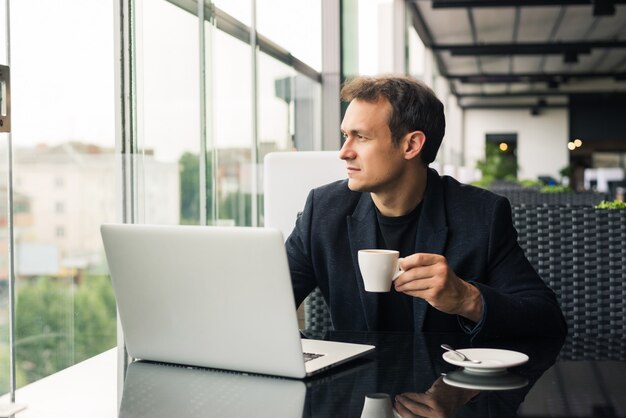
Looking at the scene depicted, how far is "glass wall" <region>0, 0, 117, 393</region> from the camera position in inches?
85.3

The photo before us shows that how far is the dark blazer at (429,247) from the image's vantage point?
1.56 m

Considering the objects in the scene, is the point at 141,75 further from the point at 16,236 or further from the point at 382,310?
the point at 382,310

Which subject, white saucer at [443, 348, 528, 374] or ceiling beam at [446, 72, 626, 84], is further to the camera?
ceiling beam at [446, 72, 626, 84]

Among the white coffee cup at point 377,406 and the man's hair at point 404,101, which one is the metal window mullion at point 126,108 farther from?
the white coffee cup at point 377,406

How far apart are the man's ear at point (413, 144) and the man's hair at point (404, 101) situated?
0.01 m

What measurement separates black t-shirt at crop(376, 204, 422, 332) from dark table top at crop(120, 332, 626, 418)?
36 centimetres

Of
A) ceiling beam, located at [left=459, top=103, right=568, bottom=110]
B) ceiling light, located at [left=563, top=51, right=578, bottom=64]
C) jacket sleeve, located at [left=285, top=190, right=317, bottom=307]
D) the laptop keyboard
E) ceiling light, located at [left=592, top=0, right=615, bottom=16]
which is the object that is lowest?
the laptop keyboard

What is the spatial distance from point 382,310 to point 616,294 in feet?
1.82

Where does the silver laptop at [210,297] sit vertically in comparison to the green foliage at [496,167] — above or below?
below

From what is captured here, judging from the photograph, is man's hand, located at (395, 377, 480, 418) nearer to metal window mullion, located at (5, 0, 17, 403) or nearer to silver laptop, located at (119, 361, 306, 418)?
silver laptop, located at (119, 361, 306, 418)

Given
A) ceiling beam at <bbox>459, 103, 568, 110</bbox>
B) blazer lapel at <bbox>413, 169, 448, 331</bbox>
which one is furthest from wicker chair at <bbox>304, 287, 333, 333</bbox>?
ceiling beam at <bbox>459, 103, 568, 110</bbox>

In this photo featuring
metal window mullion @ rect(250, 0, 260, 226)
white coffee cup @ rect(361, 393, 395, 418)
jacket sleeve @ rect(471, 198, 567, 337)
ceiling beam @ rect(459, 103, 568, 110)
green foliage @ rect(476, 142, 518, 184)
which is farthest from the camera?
ceiling beam @ rect(459, 103, 568, 110)

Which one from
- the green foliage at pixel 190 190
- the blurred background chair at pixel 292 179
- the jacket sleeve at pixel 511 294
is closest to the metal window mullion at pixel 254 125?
the green foliage at pixel 190 190

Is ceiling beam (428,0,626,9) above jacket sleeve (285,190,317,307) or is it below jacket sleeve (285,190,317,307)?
above
